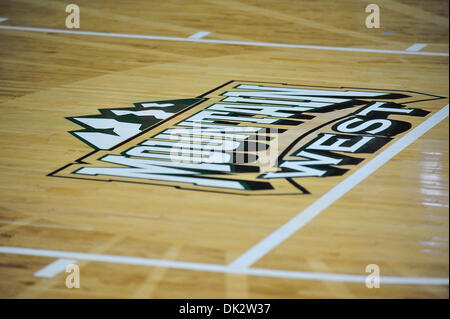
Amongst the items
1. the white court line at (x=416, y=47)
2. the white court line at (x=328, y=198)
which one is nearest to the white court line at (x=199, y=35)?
the white court line at (x=416, y=47)

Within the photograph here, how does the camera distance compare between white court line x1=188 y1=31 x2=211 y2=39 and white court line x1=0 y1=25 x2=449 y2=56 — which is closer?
white court line x1=0 y1=25 x2=449 y2=56

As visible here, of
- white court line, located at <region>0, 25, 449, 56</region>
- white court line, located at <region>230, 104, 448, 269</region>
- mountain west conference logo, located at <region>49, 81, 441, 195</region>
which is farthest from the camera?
white court line, located at <region>0, 25, 449, 56</region>

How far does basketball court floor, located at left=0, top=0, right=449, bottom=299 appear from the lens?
368cm

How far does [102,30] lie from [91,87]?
7.45ft

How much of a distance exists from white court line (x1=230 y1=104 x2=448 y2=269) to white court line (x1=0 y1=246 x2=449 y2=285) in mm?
92

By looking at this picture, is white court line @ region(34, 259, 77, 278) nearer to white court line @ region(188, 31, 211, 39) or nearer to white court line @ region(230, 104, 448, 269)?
white court line @ region(230, 104, 448, 269)

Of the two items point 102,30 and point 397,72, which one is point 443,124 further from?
point 102,30
